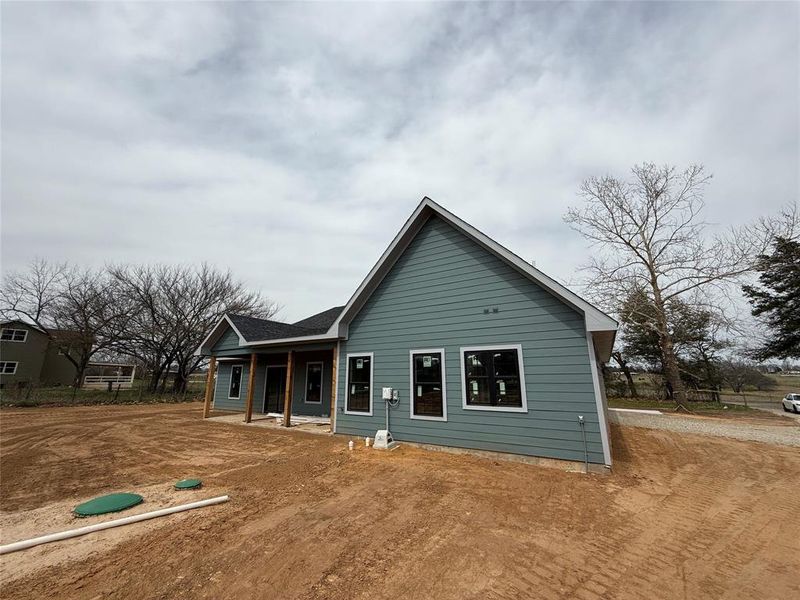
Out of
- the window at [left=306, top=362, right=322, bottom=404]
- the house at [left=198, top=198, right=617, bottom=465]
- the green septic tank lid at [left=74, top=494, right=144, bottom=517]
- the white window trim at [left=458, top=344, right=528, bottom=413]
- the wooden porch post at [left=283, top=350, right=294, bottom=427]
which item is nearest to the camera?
the green septic tank lid at [left=74, top=494, right=144, bottom=517]

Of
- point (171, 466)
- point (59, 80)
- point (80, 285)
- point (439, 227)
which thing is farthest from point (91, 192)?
point (80, 285)

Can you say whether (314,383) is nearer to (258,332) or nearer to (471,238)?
(258,332)

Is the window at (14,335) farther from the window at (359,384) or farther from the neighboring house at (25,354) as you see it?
the window at (359,384)

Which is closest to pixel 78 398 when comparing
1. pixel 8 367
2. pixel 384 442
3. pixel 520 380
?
pixel 8 367

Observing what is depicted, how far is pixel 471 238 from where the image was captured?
771cm

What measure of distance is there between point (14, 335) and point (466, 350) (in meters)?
41.1

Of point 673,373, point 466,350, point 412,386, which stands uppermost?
point 466,350

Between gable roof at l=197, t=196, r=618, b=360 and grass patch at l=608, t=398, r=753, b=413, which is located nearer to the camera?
gable roof at l=197, t=196, r=618, b=360

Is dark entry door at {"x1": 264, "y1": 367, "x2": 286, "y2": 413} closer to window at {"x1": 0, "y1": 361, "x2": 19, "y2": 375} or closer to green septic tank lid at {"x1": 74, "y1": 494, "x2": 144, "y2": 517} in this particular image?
green septic tank lid at {"x1": 74, "y1": 494, "x2": 144, "y2": 517}

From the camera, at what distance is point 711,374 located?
2472 cm

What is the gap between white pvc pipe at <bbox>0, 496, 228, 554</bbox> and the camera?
3.24 meters

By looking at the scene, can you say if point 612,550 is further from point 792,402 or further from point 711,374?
point 711,374

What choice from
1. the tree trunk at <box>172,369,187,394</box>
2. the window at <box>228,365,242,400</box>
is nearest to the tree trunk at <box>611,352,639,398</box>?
the window at <box>228,365,242,400</box>

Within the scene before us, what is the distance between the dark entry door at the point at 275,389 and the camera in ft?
47.1
